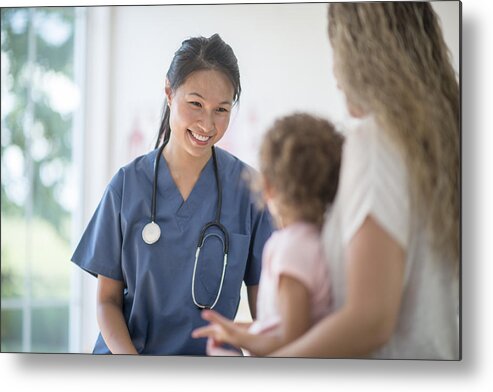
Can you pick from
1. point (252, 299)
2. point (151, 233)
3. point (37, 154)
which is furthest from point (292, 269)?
point (37, 154)

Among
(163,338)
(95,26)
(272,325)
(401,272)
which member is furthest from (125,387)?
(95,26)

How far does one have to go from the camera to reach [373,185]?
1797 mm

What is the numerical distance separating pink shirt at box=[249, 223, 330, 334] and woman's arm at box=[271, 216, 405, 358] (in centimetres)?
5

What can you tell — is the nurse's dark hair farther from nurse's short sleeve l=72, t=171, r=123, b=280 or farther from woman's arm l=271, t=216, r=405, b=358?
woman's arm l=271, t=216, r=405, b=358

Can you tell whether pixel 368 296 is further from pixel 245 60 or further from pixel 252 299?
pixel 245 60

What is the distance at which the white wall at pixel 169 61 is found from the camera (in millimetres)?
1895

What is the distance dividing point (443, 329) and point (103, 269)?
0.79 meters

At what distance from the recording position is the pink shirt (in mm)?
1796

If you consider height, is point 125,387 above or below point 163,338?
below

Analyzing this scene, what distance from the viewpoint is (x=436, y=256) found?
5.98 ft

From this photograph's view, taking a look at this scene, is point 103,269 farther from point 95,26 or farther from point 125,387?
point 95,26

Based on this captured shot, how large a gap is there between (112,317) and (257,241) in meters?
0.39

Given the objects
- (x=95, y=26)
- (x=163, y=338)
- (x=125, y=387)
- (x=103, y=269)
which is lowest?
(x=125, y=387)

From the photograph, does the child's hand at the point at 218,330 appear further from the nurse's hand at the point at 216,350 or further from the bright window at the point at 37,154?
the bright window at the point at 37,154
